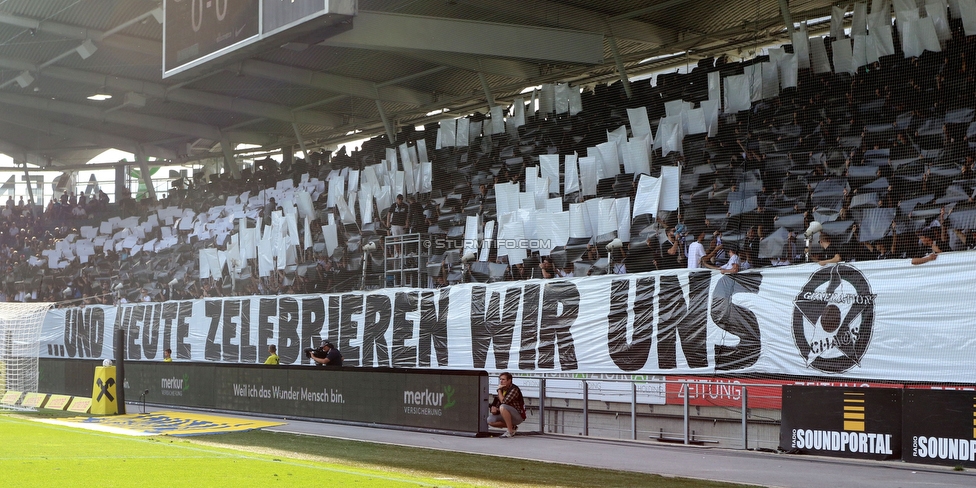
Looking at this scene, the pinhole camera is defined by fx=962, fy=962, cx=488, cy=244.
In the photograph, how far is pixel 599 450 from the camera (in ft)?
46.5

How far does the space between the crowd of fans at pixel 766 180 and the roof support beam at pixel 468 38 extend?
1390 mm

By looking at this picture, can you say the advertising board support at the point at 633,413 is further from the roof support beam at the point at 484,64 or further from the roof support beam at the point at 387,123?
the roof support beam at the point at 387,123

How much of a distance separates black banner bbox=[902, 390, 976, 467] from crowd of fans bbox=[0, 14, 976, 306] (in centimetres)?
256

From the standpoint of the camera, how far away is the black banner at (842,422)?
12.3m

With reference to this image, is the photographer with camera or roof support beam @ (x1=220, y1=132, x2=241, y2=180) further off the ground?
roof support beam @ (x1=220, y1=132, x2=241, y2=180)

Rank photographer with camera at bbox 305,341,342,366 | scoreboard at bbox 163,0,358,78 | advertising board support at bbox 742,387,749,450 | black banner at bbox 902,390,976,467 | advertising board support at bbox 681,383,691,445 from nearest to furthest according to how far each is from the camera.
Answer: black banner at bbox 902,390,976,467 < advertising board support at bbox 742,387,749,450 < advertising board support at bbox 681,383,691,445 < scoreboard at bbox 163,0,358,78 < photographer with camera at bbox 305,341,342,366

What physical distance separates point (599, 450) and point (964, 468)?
487cm

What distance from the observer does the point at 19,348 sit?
24.6m

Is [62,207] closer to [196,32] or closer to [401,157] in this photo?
[401,157]

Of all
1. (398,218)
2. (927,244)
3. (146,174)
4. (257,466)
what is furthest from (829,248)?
(146,174)

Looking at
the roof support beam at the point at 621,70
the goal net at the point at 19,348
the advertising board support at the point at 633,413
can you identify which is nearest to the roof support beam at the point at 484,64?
the roof support beam at the point at 621,70

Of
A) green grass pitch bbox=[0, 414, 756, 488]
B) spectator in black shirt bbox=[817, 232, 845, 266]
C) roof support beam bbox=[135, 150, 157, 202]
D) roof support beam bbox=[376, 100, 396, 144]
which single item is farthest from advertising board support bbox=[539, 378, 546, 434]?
roof support beam bbox=[135, 150, 157, 202]

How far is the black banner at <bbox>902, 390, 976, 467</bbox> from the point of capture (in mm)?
11516

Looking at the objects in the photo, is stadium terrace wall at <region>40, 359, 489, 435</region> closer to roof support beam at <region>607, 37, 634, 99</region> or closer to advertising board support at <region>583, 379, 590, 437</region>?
advertising board support at <region>583, 379, 590, 437</region>
